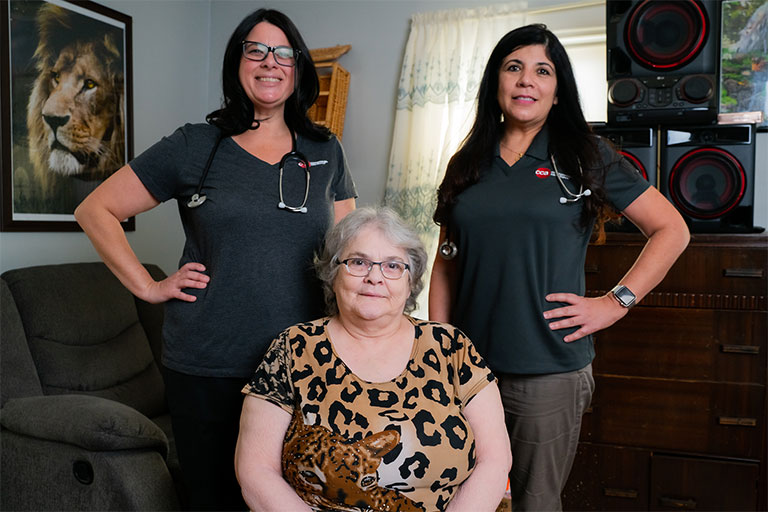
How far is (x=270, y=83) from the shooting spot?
1517mm

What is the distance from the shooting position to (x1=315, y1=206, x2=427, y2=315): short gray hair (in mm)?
1416

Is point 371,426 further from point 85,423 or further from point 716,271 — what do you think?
point 716,271

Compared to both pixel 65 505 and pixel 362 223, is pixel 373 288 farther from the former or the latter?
pixel 65 505

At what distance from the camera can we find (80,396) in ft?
6.44

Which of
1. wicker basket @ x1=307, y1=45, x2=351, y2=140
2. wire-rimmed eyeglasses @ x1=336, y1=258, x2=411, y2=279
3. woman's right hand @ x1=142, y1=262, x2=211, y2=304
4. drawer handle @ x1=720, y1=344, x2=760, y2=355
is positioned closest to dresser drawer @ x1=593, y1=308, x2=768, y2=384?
drawer handle @ x1=720, y1=344, x2=760, y2=355

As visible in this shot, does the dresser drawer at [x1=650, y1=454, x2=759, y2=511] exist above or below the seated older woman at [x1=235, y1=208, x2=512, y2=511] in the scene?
below

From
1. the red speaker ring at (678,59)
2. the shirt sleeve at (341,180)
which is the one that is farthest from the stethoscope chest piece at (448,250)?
the red speaker ring at (678,59)

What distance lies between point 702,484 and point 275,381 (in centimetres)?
171

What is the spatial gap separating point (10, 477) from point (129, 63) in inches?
74.4

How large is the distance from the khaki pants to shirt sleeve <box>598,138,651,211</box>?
416 mm

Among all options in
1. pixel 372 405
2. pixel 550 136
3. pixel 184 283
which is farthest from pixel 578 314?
pixel 184 283

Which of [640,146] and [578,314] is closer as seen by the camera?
[578,314]

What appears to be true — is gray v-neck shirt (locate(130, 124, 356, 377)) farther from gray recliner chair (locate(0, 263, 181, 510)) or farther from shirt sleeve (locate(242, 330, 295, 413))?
gray recliner chair (locate(0, 263, 181, 510))

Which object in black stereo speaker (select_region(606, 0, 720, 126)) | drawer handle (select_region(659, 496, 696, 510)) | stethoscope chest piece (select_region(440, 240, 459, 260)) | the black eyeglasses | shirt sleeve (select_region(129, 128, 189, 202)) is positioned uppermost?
black stereo speaker (select_region(606, 0, 720, 126))
